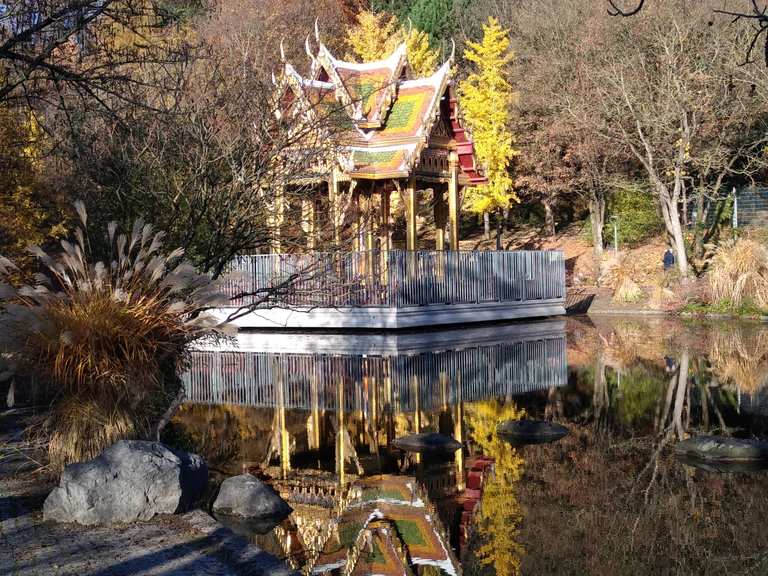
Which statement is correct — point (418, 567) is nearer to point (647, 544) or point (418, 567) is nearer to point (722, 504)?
point (647, 544)

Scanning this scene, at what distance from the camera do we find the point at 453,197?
26703 millimetres

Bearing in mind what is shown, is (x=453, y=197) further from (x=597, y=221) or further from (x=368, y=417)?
(x=368, y=417)

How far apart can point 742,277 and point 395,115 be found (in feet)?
35.3

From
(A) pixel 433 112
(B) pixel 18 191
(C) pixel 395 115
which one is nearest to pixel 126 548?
(B) pixel 18 191

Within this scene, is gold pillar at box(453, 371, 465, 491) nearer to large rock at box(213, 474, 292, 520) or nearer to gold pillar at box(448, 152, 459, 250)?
large rock at box(213, 474, 292, 520)

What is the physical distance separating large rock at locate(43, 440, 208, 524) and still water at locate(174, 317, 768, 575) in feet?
2.40

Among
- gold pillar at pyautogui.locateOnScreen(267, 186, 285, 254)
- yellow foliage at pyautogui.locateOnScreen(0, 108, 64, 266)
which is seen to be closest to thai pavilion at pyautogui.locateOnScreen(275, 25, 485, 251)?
yellow foliage at pyautogui.locateOnScreen(0, 108, 64, 266)

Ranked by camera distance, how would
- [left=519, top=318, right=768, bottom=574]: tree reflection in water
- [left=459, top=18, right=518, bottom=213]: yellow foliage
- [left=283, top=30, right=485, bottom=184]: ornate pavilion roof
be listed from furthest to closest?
[left=459, top=18, right=518, bottom=213]: yellow foliage < [left=283, top=30, right=485, bottom=184]: ornate pavilion roof < [left=519, top=318, right=768, bottom=574]: tree reflection in water

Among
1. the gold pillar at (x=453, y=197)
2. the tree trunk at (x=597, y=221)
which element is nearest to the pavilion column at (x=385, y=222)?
the gold pillar at (x=453, y=197)

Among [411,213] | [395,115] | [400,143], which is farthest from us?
[395,115]

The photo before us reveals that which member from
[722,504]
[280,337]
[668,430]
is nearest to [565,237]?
[280,337]

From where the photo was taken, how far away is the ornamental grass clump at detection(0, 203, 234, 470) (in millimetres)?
7758

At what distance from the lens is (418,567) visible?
21.9ft

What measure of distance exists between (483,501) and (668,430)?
12.9ft
